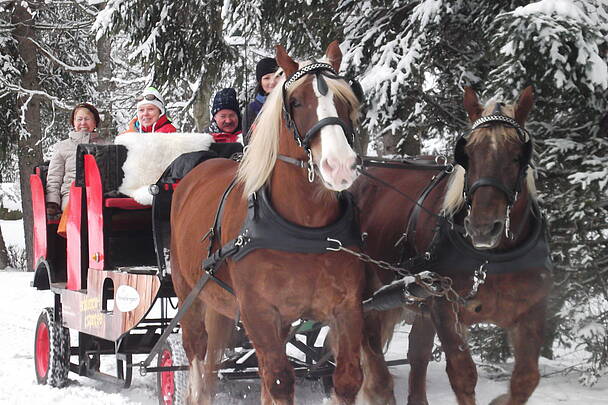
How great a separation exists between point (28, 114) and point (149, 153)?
11.3 m

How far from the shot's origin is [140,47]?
918 centimetres

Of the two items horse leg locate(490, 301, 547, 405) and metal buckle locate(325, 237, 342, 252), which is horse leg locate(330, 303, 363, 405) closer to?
metal buckle locate(325, 237, 342, 252)

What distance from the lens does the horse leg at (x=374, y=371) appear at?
4758 millimetres

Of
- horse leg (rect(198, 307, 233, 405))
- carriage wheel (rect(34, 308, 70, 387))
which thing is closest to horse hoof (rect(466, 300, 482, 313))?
horse leg (rect(198, 307, 233, 405))

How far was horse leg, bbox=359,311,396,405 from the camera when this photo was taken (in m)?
4.76

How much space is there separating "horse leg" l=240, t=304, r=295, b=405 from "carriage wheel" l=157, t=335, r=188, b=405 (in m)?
1.63

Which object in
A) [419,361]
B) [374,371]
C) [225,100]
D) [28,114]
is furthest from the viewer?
[28,114]

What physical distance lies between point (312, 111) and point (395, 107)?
3.24 metres

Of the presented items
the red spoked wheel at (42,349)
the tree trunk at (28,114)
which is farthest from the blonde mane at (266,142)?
the tree trunk at (28,114)

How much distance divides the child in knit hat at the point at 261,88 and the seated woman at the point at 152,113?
120 centimetres

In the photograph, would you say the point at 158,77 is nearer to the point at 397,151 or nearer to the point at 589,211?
the point at 397,151

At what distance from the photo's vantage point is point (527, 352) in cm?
384

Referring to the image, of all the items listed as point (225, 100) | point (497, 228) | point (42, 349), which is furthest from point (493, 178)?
point (42, 349)

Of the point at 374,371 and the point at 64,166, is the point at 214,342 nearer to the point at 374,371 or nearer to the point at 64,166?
the point at 374,371
